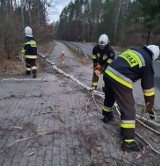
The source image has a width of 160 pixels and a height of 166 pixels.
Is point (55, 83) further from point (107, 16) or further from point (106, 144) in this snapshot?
point (107, 16)

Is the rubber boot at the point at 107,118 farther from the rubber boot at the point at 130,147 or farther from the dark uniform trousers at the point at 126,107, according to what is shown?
the rubber boot at the point at 130,147

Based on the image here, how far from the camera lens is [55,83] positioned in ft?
29.8

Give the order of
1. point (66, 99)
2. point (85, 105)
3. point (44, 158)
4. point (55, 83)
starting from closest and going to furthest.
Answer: point (44, 158), point (85, 105), point (66, 99), point (55, 83)

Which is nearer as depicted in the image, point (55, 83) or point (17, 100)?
point (17, 100)

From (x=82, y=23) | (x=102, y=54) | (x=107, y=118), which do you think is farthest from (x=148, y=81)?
(x=82, y=23)

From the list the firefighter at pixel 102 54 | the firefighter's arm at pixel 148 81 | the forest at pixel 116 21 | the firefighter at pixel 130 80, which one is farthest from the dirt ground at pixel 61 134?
the forest at pixel 116 21

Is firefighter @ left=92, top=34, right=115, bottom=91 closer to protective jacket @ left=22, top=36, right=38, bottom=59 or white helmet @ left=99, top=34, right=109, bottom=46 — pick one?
white helmet @ left=99, top=34, right=109, bottom=46

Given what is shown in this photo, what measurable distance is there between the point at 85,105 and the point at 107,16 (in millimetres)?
49163

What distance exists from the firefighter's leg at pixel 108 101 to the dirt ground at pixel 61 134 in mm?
143

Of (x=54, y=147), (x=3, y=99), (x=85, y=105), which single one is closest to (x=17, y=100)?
(x=3, y=99)

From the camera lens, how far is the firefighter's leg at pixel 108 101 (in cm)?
455

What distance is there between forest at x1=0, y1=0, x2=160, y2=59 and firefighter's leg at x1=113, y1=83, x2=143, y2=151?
9.75 meters

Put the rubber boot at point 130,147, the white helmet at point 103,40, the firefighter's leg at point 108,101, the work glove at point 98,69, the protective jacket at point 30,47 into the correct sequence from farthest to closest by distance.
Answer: the protective jacket at point 30,47, the work glove at point 98,69, the white helmet at point 103,40, the firefighter's leg at point 108,101, the rubber boot at point 130,147

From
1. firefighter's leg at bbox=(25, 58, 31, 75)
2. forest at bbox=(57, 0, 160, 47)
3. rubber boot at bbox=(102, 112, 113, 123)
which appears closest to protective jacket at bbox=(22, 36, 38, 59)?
firefighter's leg at bbox=(25, 58, 31, 75)
